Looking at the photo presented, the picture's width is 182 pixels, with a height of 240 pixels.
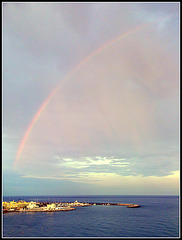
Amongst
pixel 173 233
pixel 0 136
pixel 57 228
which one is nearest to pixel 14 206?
A: pixel 57 228

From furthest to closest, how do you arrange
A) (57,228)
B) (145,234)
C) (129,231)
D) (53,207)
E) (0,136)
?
(53,207) → (57,228) → (129,231) → (145,234) → (0,136)

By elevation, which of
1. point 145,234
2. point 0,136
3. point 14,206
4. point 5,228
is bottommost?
point 14,206

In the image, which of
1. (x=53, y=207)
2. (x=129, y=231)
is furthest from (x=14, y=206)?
(x=129, y=231)

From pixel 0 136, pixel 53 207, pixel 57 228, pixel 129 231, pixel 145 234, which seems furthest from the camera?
pixel 53 207

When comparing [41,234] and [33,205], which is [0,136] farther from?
[33,205]

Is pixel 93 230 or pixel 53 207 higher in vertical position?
pixel 93 230

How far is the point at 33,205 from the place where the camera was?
4582 inches

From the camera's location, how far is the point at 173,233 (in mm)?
52375

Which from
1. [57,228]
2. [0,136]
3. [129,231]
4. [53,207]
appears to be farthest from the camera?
[53,207]

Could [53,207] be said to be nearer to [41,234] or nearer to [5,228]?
[5,228]

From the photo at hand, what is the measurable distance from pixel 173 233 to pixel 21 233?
4257cm

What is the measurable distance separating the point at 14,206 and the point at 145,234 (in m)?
93.1

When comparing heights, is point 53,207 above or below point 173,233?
below

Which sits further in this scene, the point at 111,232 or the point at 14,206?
the point at 14,206
